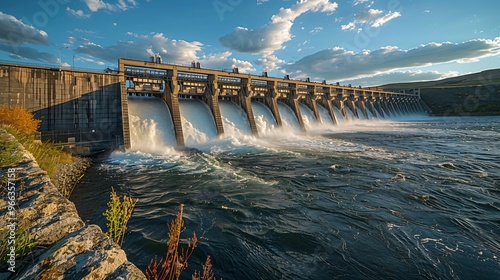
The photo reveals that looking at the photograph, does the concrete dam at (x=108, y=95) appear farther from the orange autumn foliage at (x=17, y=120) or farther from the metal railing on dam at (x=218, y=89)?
the orange autumn foliage at (x=17, y=120)

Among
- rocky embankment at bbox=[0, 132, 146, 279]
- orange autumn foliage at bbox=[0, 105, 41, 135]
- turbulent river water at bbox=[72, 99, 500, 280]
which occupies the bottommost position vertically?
turbulent river water at bbox=[72, 99, 500, 280]

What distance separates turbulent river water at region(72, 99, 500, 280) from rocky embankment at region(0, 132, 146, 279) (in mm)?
2652

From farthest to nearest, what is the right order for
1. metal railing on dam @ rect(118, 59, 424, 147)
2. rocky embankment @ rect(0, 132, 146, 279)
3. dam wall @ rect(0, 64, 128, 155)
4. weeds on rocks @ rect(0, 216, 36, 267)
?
metal railing on dam @ rect(118, 59, 424, 147) → dam wall @ rect(0, 64, 128, 155) → weeds on rocks @ rect(0, 216, 36, 267) → rocky embankment @ rect(0, 132, 146, 279)

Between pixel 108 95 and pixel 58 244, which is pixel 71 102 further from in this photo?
pixel 58 244

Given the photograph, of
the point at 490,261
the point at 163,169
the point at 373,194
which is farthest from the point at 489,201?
the point at 163,169

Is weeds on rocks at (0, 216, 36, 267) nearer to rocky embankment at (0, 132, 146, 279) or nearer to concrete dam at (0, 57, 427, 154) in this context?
rocky embankment at (0, 132, 146, 279)

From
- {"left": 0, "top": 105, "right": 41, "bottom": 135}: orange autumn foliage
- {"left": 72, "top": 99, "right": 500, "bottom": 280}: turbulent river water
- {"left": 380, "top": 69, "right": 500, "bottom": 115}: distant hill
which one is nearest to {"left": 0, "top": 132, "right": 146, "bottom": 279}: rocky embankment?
{"left": 72, "top": 99, "right": 500, "bottom": 280}: turbulent river water

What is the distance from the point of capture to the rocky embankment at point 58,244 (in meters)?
3.03

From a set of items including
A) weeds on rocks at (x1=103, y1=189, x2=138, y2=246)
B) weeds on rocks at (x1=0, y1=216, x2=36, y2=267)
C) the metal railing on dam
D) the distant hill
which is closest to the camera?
weeds on rocks at (x1=0, y1=216, x2=36, y2=267)

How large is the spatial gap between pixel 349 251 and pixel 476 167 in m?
16.2

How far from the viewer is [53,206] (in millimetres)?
4969

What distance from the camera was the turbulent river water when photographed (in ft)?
20.9

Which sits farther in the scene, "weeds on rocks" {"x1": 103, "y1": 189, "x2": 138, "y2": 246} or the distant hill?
the distant hill

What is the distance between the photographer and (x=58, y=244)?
11.6ft
